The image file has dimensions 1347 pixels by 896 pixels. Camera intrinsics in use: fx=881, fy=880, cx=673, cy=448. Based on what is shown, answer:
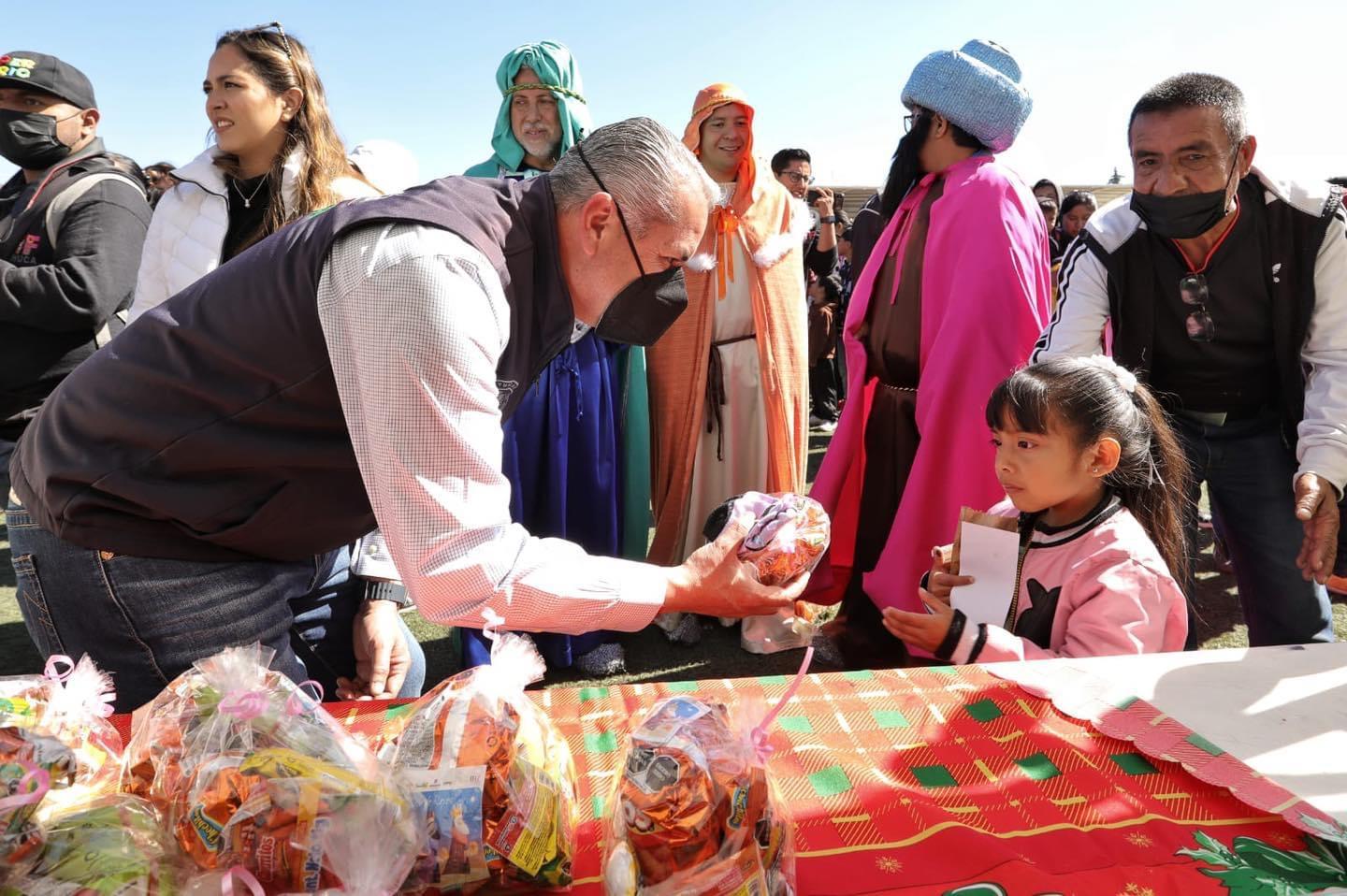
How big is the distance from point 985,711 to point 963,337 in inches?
68.7

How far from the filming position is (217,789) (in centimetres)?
87

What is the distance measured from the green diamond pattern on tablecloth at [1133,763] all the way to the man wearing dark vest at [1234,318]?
1170mm

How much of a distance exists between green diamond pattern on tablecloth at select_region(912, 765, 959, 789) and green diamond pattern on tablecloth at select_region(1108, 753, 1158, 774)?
0.24 meters

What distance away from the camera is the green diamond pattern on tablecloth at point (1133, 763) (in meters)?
1.23

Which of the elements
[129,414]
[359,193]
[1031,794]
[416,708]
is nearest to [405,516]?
[416,708]

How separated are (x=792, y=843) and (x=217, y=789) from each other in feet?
1.94

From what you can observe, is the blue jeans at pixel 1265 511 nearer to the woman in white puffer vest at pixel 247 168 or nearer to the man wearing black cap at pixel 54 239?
the woman in white puffer vest at pixel 247 168

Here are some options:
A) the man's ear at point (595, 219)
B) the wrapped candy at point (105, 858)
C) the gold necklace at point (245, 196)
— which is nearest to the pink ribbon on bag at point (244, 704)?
the wrapped candy at point (105, 858)

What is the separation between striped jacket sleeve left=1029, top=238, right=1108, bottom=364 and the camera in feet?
8.13

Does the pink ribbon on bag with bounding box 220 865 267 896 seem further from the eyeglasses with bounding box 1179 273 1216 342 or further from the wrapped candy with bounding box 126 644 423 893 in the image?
the eyeglasses with bounding box 1179 273 1216 342

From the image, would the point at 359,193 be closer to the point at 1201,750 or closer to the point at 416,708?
the point at 416,708

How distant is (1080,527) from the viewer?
1938 mm

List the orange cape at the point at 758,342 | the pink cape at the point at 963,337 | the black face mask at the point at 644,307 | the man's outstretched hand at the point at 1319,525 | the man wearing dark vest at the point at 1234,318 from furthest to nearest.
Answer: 1. the orange cape at the point at 758,342
2. the pink cape at the point at 963,337
3. the man wearing dark vest at the point at 1234,318
4. the man's outstretched hand at the point at 1319,525
5. the black face mask at the point at 644,307

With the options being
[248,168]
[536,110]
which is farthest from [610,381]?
Answer: [248,168]
